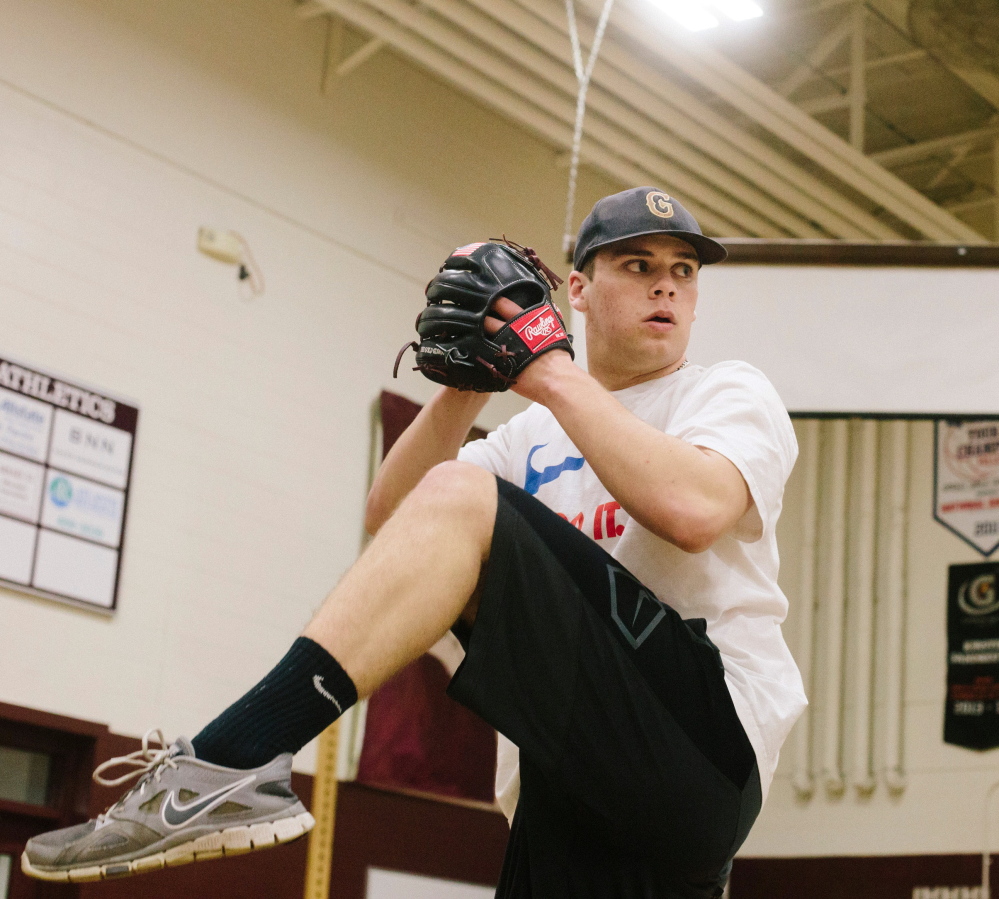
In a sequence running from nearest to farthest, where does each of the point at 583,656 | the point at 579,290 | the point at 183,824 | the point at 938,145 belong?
the point at 183,824 → the point at 583,656 → the point at 579,290 → the point at 938,145

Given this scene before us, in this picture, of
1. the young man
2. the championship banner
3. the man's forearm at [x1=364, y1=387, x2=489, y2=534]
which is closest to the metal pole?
the championship banner

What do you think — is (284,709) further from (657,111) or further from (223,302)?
(657,111)

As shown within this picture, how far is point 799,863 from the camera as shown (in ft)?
26.8

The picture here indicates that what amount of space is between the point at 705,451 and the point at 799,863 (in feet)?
21.9

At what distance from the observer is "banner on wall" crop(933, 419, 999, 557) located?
326 inches

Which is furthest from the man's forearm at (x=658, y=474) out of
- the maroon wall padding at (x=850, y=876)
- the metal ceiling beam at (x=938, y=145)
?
the metal ceiling beam at (x=938, y=145)

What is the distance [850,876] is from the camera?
7.98 metres

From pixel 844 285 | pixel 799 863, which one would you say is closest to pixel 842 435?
pixel 799 863

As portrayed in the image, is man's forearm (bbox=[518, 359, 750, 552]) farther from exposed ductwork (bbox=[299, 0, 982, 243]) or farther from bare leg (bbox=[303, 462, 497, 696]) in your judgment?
exposed ductwork (bbox=[299, 0, 982, 243])

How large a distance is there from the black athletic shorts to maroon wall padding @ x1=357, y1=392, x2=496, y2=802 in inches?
185

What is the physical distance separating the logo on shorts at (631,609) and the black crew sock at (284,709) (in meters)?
0.42

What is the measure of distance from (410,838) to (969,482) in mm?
4134

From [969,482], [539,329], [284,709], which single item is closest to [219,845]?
[284,709]

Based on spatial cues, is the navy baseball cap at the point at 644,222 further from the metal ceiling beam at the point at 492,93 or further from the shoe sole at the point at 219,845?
the metal ceiling beam at the point at 492,93
